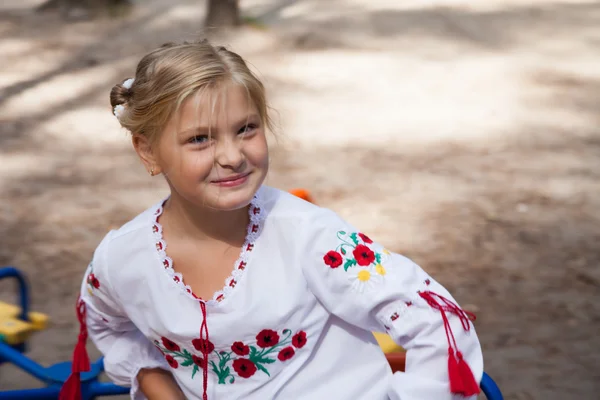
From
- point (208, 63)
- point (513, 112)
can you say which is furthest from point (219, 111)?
point (513, 112)

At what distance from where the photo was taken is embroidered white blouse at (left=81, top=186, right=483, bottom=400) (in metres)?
1.50

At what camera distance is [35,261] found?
3.73 m

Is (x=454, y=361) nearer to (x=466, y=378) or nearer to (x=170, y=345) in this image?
(x=466, y=378)

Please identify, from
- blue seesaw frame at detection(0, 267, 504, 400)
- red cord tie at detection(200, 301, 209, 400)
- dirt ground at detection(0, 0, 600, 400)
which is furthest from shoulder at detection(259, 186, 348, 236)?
dirt ground at detection(0, 0, 600, 400)

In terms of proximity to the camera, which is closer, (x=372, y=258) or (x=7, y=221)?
(x=372, y=258)

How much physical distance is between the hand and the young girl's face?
456mm

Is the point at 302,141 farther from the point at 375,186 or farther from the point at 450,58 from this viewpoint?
the point at 450,58

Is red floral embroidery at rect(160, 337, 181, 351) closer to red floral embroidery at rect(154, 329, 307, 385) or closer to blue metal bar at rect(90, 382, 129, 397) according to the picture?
red floral embroidery at rect(154, 329, 307, 385)

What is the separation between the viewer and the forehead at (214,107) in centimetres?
147

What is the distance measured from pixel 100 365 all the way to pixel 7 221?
7.56ft

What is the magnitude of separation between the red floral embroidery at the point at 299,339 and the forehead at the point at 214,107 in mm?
432

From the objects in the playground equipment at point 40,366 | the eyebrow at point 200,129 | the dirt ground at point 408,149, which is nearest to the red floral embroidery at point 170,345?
the playground equipment at point 40,366

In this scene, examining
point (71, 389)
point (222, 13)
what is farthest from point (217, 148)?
point (222, 13)

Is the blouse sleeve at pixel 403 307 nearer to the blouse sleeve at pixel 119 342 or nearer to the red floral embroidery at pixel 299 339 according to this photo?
the red floral embroidery at pixel 299 339
